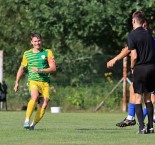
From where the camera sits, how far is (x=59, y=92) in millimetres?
32812

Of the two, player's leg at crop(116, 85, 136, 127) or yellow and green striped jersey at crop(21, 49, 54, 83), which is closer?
player's leg at crop(116, 85, 136, 127)

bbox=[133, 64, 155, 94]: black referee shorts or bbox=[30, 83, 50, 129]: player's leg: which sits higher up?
bbox=[133, 64, 155, 94]: black referee shorts

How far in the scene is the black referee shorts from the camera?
40.9 feet

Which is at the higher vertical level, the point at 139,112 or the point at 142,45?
the point at 142,45

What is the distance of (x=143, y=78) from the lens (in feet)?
40.9

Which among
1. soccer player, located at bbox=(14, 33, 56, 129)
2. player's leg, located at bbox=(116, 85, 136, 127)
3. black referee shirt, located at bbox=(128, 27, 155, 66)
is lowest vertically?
player's leg, located at bbox=(116, 85, 136, 127)

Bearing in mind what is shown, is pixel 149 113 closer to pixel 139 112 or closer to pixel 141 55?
pixel 139 112

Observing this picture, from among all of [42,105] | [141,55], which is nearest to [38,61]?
[42,105]

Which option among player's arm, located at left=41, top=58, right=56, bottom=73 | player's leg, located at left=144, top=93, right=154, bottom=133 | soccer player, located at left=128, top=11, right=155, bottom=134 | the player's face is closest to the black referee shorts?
soccer player, located at left=128, top=11, right=155, bottom=134

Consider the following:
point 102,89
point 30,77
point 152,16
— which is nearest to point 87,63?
point 102,89

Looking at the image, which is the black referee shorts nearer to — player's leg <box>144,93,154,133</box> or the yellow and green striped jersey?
player's leg <box>144,93,154,133</box>

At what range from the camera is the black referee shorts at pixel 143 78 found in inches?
491

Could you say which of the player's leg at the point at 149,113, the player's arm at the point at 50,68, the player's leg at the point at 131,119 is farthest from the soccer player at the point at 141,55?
the player's arm at the point at 50,68

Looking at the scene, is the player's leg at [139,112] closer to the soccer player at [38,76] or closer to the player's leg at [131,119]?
the player's leg at [131,119]
